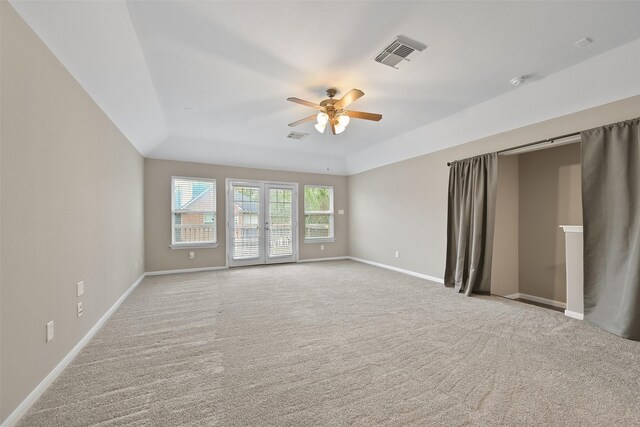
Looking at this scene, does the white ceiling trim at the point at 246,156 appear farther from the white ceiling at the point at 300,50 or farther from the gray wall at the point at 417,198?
the white ceiling at the point at 300,50

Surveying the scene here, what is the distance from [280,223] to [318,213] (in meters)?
1.14

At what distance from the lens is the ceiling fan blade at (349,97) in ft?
9.68

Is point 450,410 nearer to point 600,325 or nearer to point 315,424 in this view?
point 315,424

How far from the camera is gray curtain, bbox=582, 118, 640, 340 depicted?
2668 mm

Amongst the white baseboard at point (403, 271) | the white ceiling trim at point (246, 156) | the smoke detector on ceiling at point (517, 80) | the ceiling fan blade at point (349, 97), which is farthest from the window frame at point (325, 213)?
the smoke detector on ceiling at point (517, 80)

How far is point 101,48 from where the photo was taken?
7.36 feet

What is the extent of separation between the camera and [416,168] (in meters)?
5.48

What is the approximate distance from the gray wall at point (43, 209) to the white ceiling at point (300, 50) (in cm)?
30

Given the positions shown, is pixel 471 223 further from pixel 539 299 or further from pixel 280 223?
pixel 280 223

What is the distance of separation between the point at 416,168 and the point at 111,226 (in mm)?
5156

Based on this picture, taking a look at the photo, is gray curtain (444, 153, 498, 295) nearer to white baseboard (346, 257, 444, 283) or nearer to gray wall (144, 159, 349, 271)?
white baseboard (346, 257, 444, 283)

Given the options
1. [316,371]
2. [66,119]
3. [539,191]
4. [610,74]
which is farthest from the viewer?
[539,191]

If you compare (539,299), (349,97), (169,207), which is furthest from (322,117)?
(539,299)

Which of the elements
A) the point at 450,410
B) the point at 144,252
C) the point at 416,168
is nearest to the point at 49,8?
the point at 450,410
